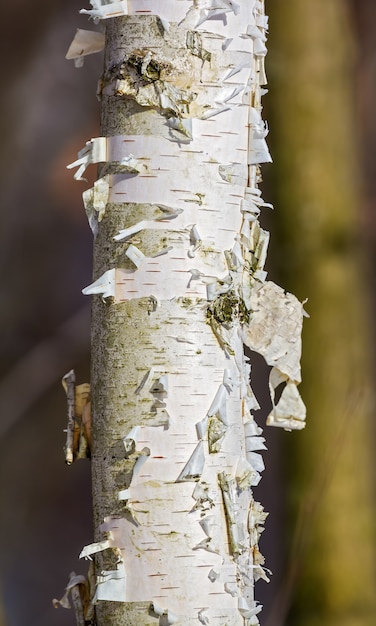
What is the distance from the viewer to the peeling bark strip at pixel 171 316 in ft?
2.87

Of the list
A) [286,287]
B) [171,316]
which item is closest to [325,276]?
[286,287]

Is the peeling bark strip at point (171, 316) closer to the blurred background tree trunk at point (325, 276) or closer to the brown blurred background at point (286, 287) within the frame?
the brown blurred background at point (286, 287)

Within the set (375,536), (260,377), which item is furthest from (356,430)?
(260,377)

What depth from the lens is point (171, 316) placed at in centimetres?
89

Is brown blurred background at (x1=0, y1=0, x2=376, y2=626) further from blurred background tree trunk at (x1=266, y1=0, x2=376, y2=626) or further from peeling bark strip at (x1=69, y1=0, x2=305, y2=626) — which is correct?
peeling bark strip at (x1=69, y1=0, x2=305, y2=626)

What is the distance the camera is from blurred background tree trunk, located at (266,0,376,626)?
5.73ft

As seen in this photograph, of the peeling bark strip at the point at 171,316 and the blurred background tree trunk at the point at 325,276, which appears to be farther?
the blurred background tree trunk at the point at 325,276

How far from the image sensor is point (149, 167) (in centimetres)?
90

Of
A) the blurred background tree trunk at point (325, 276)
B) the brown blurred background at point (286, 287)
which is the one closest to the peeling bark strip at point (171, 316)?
the brown blurred background at point (286, 287)

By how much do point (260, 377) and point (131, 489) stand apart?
2.53 meters

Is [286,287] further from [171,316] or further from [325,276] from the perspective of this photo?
[171,316]

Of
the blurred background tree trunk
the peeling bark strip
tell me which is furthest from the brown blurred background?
the peeling bark strip

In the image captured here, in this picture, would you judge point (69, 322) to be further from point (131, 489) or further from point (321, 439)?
point (131, 489)

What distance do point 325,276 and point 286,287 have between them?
0.09 m
